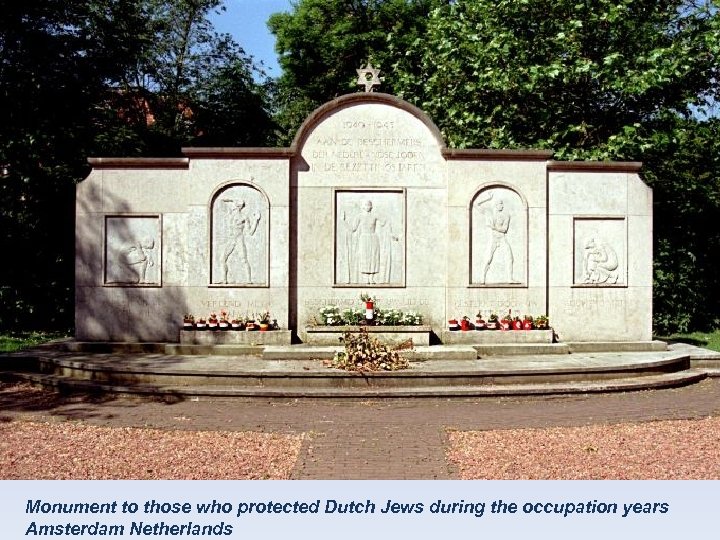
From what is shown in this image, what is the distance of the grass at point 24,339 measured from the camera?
1618cm

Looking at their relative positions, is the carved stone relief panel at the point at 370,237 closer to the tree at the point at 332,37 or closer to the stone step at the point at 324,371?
the stone step at the point at 324,371

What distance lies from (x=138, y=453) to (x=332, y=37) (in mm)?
24639

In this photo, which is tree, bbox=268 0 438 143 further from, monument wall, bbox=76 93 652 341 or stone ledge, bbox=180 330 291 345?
stone ledge, bbox=180 330 291 345

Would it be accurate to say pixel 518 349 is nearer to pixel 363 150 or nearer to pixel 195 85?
pixel 363 150

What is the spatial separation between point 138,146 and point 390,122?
41.7 ft

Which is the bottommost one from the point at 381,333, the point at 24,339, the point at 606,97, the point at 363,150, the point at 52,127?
the point at 24,339

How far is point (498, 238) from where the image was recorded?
14242 millimetres

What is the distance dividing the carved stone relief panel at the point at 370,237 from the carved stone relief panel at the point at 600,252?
3977mm

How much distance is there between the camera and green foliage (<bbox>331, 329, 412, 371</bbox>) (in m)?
11.4

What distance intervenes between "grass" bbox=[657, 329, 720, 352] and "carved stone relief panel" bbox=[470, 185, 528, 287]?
238 inches

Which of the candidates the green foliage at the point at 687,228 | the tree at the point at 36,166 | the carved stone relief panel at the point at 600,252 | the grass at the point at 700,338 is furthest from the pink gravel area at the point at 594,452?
the tree at the point at 36,166

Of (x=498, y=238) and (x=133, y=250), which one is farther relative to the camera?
(x=498, y=238)

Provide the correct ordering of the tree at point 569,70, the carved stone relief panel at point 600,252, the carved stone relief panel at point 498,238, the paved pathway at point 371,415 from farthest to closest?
1. the tree at point 569,70
2. the carved stone relief panel at point 600,252
3. the carved stone relief panel at point 498,238
4. the paved pathway at point 371,415

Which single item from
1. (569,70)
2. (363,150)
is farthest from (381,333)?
(569,70)
